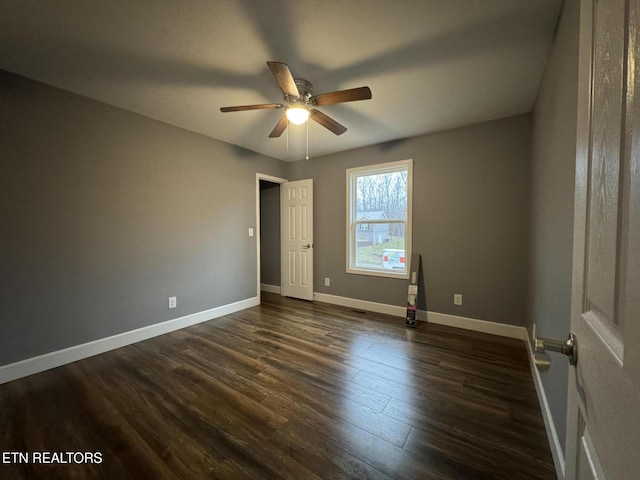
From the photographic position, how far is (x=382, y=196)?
366 cm

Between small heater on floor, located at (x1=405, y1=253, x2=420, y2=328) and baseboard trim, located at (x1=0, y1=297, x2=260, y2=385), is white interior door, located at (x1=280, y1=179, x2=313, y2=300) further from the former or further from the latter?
small heater on floor, located at (x1=405, y1=253, x2=420, y2=328)

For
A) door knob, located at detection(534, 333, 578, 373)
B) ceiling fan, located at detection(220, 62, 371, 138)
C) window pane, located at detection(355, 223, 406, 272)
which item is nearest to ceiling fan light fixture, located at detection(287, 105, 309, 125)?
ceiling fan, located at detection(220, 62, 371, 138)

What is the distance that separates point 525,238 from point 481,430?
6.82 ft

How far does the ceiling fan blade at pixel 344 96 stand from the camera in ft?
5.80

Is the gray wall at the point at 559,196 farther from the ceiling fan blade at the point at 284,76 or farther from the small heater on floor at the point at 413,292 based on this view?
the ceiling fan blade at the point at 284,76

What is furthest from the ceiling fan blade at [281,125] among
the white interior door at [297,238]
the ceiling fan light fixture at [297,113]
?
the white interior door at [297,238]

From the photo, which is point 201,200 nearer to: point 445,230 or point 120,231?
point 120,231

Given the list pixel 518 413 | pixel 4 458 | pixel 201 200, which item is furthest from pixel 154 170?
pixel 518 413

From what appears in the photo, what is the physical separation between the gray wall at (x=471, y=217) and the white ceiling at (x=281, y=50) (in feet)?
1.37

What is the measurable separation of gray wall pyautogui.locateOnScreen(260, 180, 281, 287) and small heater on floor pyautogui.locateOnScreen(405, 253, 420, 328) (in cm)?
247

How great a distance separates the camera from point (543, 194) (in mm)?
1853

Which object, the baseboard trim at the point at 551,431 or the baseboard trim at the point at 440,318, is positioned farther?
the baseboard trim at the point at 440,318


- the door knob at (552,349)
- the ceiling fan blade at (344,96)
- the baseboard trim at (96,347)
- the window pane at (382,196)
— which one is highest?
the ceiling fan blade at (344,96)

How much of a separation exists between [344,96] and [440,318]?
2.78 meters
